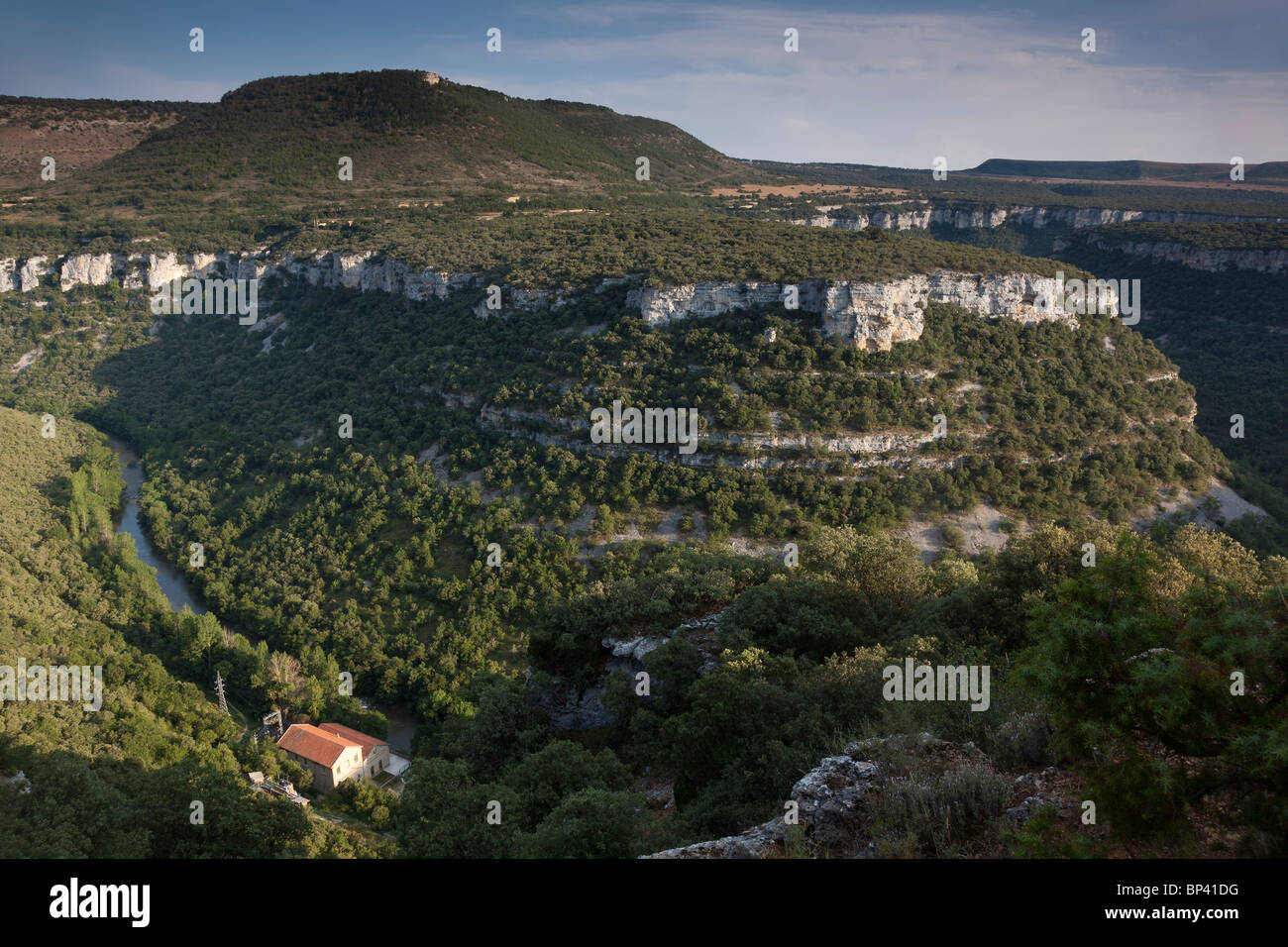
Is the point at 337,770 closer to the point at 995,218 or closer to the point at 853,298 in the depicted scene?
the point at 853,298

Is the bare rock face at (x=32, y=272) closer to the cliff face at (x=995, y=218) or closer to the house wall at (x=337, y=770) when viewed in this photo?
the house wall at (x=337, y=770)

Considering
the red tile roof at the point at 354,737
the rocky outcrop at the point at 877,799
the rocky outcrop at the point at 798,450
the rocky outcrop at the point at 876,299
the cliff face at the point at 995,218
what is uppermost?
the cliff face at the point at 995,218

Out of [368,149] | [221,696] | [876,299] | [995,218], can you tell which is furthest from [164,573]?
[995,218]

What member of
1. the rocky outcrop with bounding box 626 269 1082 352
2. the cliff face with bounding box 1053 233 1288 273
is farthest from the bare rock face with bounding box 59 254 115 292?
the cliff face with bounding box 1053 233 1288 273

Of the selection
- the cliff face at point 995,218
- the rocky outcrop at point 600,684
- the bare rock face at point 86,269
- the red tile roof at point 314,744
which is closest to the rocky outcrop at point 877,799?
the rocky outcrop at point 600,684

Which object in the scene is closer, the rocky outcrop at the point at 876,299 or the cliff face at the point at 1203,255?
the rocky outcrop at the point at 876,299
